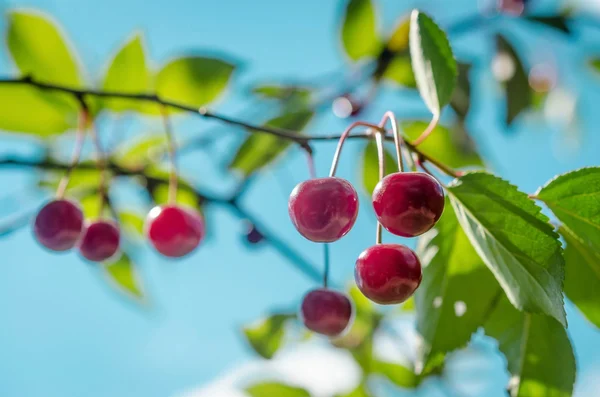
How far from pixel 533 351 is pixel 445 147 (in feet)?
3.01

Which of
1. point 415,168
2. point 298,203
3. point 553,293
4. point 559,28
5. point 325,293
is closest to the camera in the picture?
point 553,293

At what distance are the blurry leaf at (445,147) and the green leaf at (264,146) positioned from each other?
306mm

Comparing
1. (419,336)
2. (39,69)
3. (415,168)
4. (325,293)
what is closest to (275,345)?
(325,293)

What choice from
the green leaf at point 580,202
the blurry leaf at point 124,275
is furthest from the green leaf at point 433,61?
the blurry leaf at point 124,275

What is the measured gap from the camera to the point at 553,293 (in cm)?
84

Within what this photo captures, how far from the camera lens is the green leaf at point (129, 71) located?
1.70 meters

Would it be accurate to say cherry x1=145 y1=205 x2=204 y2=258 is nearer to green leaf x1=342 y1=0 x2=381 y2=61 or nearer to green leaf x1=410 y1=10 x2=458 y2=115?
green leaf x1=410 y1=10 x2=458 y2=115

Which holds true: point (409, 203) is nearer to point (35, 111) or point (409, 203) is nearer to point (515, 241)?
point (515, 241)

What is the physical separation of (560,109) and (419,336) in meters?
2.28

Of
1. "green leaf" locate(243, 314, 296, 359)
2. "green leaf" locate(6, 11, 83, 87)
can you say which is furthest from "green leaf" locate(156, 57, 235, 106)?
"green leaf" locate(243, 314, 296, 359)

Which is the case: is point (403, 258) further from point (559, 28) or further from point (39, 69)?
point (559, 28)

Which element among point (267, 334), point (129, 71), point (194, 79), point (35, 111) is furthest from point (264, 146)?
point (35, 111)

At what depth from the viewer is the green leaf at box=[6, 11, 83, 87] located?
173 centimetres

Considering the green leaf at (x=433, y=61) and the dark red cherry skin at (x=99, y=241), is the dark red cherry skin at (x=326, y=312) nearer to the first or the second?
the green leaf at (x=433, y=61)
